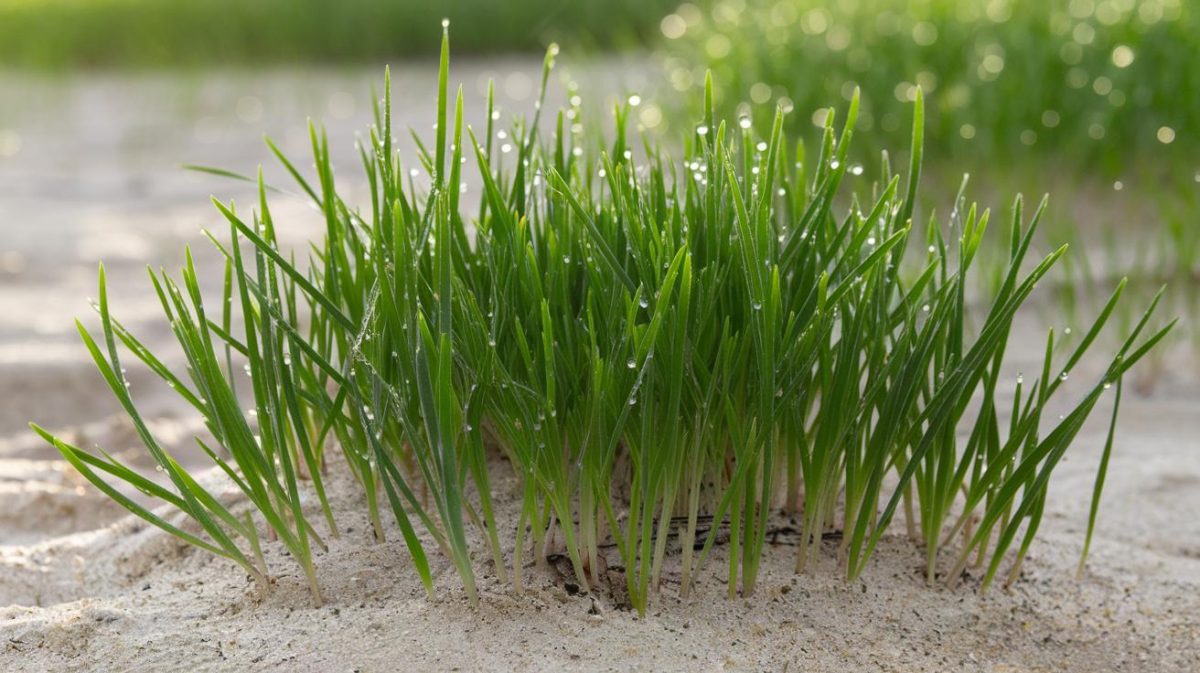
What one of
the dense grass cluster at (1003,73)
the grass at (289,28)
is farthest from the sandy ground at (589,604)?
the grass at (289,28)

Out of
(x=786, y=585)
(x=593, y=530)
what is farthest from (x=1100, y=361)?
(x=593, y=530)

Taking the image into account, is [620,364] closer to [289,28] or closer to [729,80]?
[729,80]

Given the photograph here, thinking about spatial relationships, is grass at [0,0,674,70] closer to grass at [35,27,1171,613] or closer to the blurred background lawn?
the blurred background lawn

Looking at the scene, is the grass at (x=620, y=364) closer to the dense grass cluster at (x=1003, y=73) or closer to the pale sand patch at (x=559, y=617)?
the pale sand patch at (x=559, y=617)

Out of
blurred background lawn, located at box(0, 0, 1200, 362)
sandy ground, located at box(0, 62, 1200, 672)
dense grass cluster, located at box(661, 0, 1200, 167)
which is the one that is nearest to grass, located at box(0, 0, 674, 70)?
blurred background lawn, located at box(0, 0, 1200, 362)

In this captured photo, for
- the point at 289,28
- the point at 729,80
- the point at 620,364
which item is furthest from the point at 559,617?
the point at 289,28
